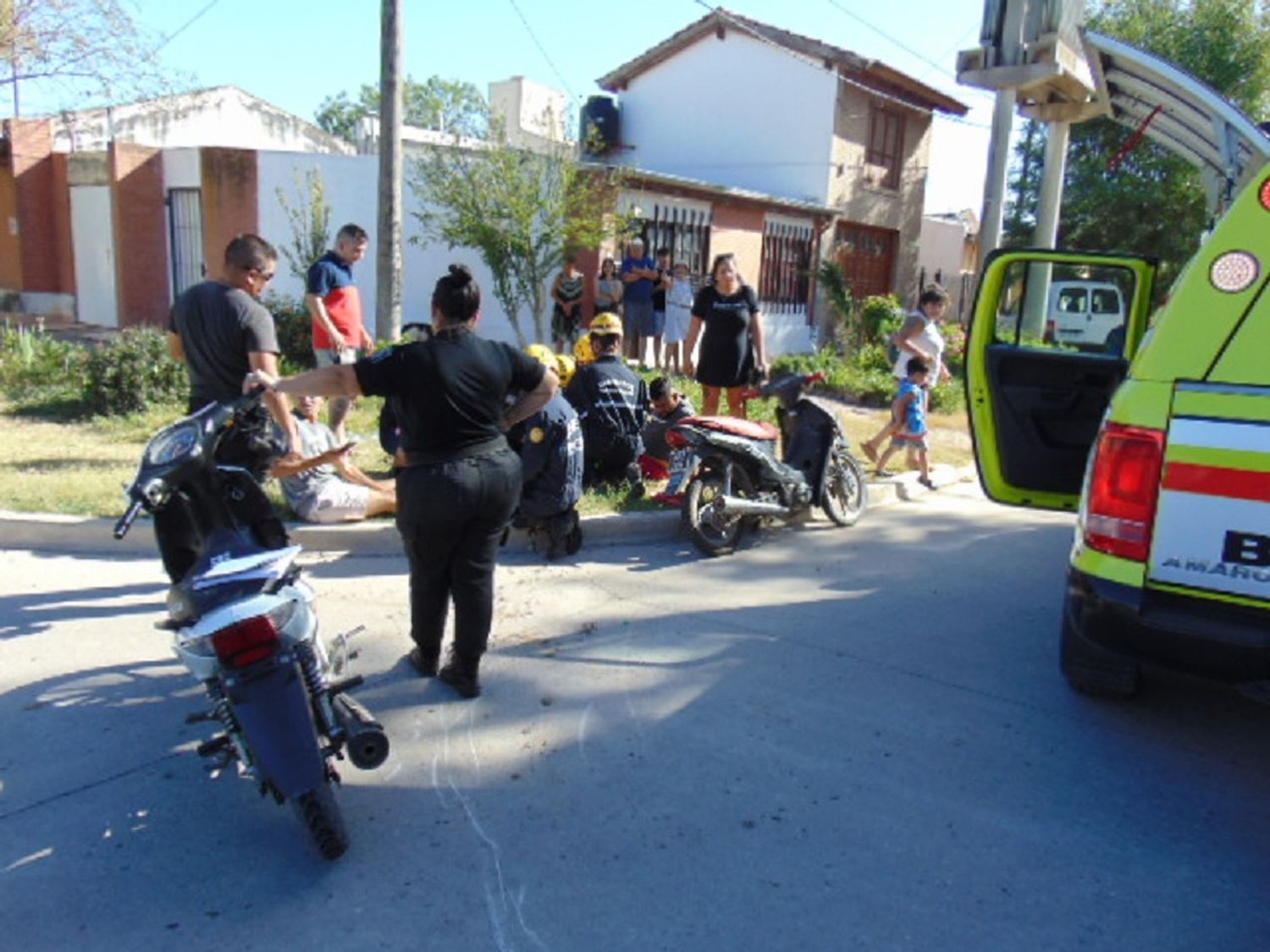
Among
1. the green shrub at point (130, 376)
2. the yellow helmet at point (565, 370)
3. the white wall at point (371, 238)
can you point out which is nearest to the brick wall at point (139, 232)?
the white wall at point (371, 238)

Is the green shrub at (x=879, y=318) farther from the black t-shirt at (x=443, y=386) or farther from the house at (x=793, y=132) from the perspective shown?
the black t-shirt at (x=443, y=386)

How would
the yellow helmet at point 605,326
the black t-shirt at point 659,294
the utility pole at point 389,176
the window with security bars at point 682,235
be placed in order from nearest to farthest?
the yellow helmet at point 605,326
the utility pole at point 389,176
the black t-shirt at point 659,294
the window with security bars at point 682,235

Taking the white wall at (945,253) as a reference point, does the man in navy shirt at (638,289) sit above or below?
below

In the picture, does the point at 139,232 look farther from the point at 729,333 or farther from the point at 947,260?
the point at 947,260

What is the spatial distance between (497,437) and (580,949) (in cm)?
194

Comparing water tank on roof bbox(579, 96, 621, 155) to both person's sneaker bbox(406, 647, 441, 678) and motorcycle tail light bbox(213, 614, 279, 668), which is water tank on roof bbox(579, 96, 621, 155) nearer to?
person's sneaker bbox(406, 647, 441, 678)

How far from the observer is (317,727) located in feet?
10.2

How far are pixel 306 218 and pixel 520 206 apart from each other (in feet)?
15.1

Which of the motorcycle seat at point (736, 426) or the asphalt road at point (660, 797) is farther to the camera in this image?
the motorcycle seat at point (736, 426)

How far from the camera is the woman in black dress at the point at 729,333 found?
7.92m

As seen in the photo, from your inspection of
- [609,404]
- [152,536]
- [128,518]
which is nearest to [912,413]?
[609,404]

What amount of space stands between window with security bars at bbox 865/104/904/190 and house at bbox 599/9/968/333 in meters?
0.04

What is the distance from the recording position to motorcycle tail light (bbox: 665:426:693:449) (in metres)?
6.37

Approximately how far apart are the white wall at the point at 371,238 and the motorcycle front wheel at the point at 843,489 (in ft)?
28.7
